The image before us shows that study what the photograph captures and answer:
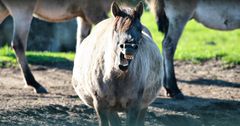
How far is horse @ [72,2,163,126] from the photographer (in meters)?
7.07

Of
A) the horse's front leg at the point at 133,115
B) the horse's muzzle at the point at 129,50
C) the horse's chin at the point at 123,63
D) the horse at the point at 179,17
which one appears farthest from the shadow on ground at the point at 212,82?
the horse's muzzle at the point at 129,50

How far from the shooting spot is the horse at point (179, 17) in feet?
36.2

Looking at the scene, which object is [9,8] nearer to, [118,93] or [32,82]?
[32,82]

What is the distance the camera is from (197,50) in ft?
48.3

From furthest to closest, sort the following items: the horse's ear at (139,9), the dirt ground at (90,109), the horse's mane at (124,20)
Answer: the dirt ground at (90,109)
the horse's ear at (139,9)
the horse's mane at (124,20)

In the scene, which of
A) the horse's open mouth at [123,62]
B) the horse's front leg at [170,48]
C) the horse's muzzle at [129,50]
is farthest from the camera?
the horse's front leg at [170,48]

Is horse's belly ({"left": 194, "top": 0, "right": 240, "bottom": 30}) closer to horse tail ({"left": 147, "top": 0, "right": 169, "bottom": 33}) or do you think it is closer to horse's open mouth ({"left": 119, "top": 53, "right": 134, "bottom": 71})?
horse tail ({"left": 147, "top": 0, "right": 169, "bottom": 33})

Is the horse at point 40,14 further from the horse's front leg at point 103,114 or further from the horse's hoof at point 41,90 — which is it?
the horse's front leg at point 103,114

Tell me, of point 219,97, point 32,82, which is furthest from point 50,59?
point 219,97

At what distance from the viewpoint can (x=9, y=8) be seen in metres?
10.9

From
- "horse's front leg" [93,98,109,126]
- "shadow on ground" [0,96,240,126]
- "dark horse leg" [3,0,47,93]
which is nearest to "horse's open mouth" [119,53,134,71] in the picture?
"horse's front leg" [93,98,109,126]

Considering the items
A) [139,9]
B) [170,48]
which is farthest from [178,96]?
[139,9]

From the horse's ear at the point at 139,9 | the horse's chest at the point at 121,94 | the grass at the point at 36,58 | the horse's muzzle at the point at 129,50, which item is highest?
the horse's ear at the point at 139,9

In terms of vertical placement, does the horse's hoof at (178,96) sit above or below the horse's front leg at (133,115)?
below
